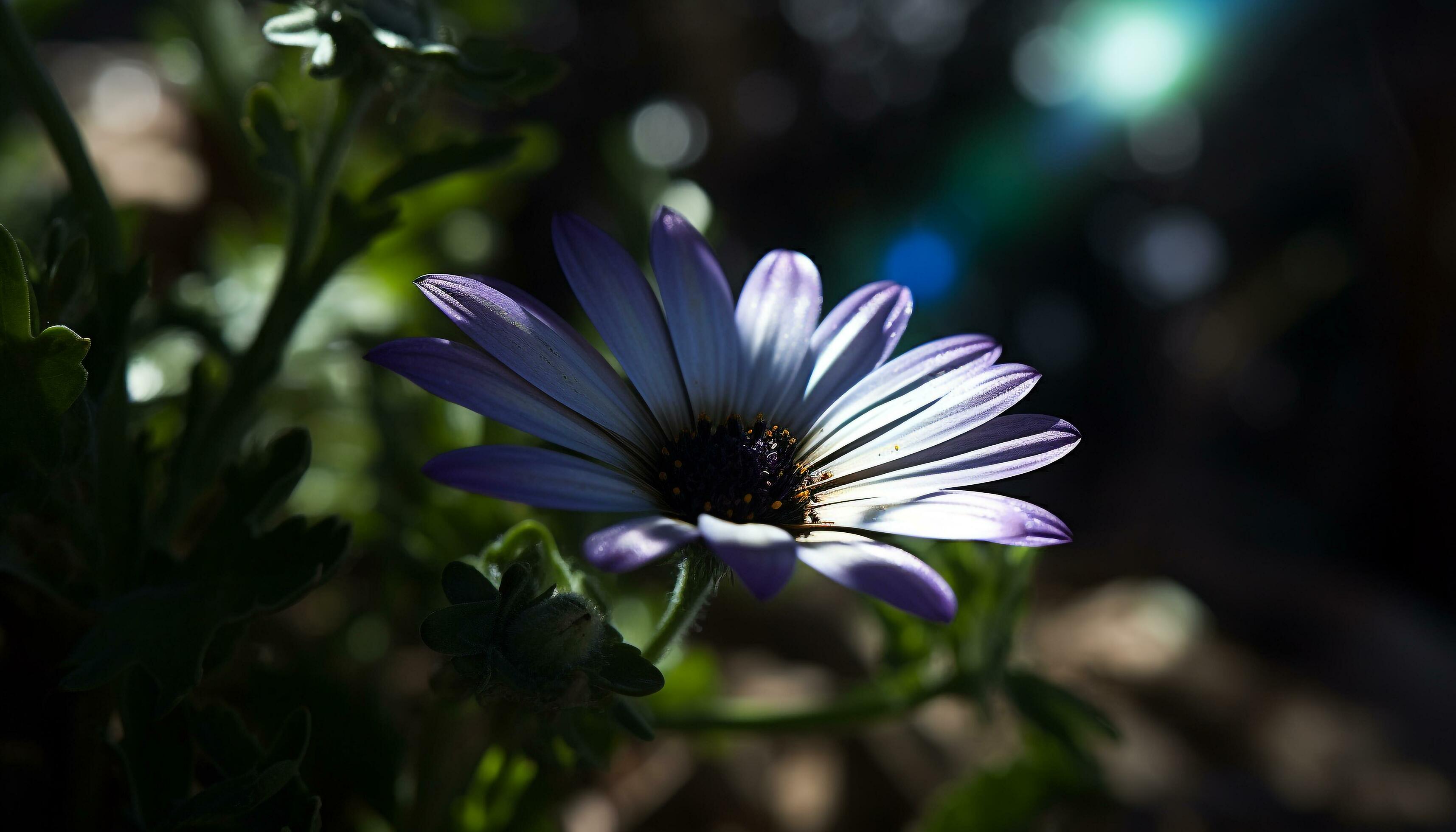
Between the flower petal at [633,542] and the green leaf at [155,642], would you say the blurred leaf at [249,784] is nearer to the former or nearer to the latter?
the green leaf at [155,642]

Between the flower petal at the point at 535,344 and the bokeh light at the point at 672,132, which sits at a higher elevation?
the flower petal at the point at 535,344

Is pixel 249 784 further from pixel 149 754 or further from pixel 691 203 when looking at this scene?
pixel 691 203

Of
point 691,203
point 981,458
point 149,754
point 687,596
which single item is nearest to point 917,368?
point 981,458

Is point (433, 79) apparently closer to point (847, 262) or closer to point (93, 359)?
point (93, 359)

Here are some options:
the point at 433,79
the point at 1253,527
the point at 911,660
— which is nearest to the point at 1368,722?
the point at 1253,527

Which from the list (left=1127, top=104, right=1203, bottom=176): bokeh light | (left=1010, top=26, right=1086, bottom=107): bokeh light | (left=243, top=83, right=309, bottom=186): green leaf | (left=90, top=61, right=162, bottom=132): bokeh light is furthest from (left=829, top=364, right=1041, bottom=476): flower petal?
(left=90, top=61, right=162, bottom=132): bokeh light

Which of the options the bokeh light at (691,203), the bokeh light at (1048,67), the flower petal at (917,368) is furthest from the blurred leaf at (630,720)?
the bokeh light at (1048,67)

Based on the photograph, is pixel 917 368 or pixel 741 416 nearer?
pixel 917 368
